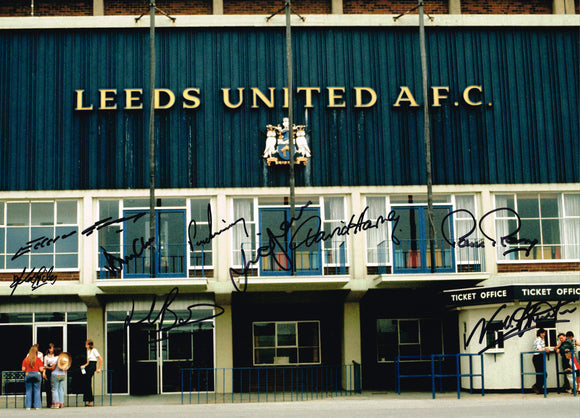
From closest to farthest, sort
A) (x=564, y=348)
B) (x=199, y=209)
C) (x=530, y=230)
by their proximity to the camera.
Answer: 1. (x=564, y=348)
2. (x=199, y=209)
3. (x=530, y=230)

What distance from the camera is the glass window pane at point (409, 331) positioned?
29.2 metres

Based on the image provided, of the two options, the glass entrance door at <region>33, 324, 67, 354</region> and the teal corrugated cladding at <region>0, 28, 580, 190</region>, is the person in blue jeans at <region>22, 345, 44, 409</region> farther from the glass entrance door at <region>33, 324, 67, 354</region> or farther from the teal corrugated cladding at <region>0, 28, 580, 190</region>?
the teal corrugated cladding at <region>0, 28, 580, 190</region>

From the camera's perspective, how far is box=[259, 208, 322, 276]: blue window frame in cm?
2711

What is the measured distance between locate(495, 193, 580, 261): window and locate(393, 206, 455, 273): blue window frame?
190 centimetres

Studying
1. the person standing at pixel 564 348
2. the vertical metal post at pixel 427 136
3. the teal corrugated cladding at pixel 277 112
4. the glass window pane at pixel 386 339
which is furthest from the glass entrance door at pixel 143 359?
the person standing at pixel 564 348

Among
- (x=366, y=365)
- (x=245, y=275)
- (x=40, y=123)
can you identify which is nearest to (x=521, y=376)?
(x=366, y=365)

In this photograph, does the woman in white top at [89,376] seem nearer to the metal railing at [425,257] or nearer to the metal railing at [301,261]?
the metal railing at [301,261]

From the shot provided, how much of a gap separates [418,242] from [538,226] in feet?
14.2

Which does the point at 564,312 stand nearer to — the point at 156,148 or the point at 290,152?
the point at 290,152

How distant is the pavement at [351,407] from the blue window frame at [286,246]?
14.1ft

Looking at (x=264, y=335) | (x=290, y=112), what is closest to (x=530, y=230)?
(x=290, y=112)

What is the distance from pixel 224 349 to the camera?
2728 cm
